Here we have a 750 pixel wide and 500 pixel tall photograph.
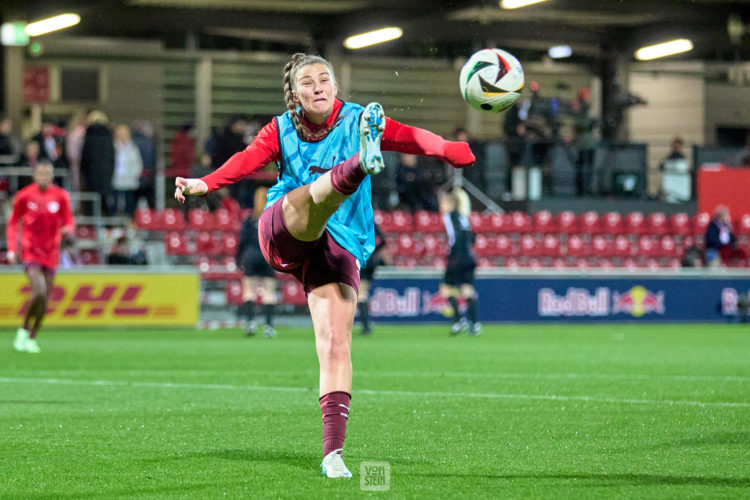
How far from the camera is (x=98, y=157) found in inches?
887

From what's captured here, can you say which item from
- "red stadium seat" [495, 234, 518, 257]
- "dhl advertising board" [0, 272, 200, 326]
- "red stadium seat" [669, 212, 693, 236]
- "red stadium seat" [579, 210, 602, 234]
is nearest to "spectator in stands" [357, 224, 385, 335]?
"dhl advertising board" [0, 272, 200, 326]

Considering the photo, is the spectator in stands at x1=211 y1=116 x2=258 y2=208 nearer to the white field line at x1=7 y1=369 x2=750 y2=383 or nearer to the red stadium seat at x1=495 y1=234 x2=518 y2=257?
the red stadium seat at x1=495 y1=234 x2=518 y2=257

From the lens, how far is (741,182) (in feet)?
98.5

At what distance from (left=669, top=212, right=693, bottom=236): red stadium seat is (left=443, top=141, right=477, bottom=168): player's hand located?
23.1 m

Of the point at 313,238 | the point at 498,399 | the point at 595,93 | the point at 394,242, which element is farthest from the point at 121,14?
the point at 313,238

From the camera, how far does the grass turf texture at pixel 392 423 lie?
5430mm

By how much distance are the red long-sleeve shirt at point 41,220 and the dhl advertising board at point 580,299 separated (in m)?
8.37

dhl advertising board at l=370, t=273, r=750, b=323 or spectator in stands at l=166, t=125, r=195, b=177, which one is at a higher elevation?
spectator in stands at l=166, t=125, r=195, b=177

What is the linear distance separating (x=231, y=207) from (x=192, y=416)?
17.0 m

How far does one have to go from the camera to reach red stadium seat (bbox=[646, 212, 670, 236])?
1084 inches

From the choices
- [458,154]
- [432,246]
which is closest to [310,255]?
[458,154]

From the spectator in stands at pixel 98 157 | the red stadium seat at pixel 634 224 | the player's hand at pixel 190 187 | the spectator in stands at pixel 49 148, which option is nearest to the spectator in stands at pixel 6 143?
the spectator in stands at pixel 49 148

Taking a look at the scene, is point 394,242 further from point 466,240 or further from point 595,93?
point 595,93

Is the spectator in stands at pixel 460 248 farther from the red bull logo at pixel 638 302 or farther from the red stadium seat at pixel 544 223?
the red stadium seat at pixel 544 223
